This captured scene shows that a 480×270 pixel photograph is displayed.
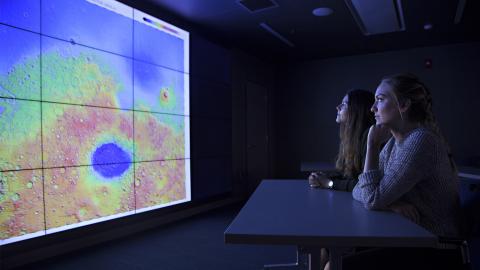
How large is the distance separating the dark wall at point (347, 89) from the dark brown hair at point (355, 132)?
4.06 m

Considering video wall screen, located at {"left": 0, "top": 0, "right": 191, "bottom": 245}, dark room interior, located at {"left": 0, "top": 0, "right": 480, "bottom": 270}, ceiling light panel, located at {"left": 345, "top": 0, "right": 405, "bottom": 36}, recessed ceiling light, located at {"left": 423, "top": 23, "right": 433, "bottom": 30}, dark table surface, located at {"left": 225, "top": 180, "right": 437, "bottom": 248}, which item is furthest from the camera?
recessed ceiling light, located at {"left": 423, "top": 23, "right": 433, "bottom": 30}

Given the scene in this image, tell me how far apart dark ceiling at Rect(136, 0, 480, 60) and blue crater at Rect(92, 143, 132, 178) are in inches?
67.2

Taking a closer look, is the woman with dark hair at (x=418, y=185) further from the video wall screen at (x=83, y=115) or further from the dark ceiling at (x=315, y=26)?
the dark ceiling at (x=315, y=26)

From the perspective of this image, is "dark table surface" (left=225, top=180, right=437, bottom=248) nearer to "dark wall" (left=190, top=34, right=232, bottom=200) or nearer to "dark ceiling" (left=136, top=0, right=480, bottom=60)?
"dark ceiling" (left=136, top=0, right=480, bottom=60)

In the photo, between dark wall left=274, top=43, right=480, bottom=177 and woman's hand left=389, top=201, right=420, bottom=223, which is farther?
dark wall left=274, top=43, right=480, bottom=177

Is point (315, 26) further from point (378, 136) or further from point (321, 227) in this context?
point (321, 227)

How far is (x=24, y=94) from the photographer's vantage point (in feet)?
7.89

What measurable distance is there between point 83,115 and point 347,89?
487 centimetres

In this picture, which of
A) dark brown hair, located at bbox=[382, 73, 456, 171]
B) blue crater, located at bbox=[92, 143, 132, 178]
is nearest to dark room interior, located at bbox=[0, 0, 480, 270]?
blue crater, located at bbox=[92, 143, 132, 178]

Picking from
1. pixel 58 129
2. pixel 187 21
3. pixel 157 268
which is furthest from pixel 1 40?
pixel 187 21

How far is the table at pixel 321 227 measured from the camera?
81 centimetres

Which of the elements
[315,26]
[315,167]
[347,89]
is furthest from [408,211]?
[347,89]

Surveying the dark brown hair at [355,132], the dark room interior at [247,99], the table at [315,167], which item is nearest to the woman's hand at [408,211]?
the dark room interior at [247,99]

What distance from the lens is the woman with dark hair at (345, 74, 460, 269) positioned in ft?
3.31
